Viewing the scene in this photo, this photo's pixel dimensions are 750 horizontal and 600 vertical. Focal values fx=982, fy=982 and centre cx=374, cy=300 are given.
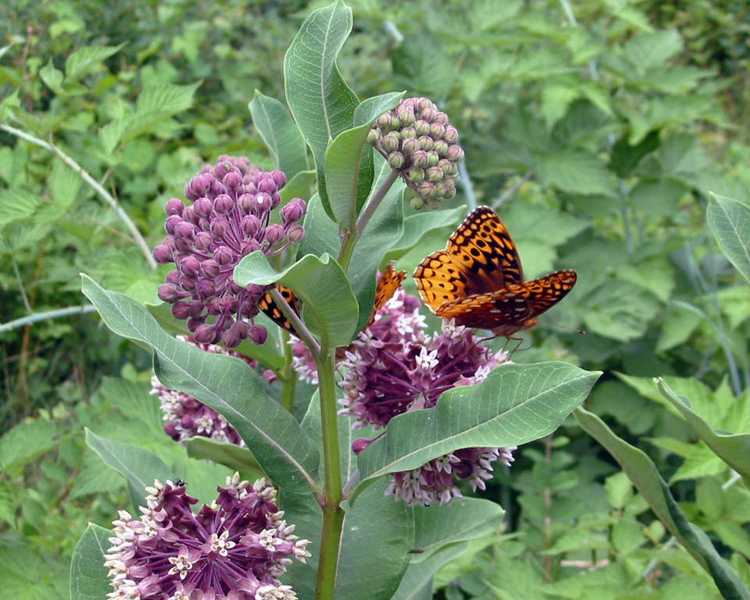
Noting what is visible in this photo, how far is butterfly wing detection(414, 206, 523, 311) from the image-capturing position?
4.42 ft

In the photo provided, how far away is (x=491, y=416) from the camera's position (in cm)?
111

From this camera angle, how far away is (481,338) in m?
1.36

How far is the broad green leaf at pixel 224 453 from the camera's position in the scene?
4.00 ft

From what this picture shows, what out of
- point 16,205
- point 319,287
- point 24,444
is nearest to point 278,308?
point 319,287

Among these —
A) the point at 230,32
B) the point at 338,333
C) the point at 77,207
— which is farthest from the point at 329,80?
the point at 230,32

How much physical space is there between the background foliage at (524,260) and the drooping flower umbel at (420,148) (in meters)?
0.40

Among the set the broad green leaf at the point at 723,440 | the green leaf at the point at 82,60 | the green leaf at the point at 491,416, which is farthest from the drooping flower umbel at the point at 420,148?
the green leaf at the point at 82,60

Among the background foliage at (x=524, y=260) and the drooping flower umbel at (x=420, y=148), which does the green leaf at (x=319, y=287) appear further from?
the background foliage at (x=524, y=260)

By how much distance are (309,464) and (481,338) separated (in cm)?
30

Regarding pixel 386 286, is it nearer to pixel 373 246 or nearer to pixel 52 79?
pixel 373 246

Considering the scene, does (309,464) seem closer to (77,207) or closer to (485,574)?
(485,574)

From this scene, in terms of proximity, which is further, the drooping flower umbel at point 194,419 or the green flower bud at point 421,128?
the drooping flower umbel at point 194,419

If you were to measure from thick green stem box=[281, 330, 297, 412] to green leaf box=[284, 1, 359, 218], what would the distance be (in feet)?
1.35

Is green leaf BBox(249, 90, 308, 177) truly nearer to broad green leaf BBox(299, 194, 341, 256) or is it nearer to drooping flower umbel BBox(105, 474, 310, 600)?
broad green leaf BBox(299, 194, 341, 256)
